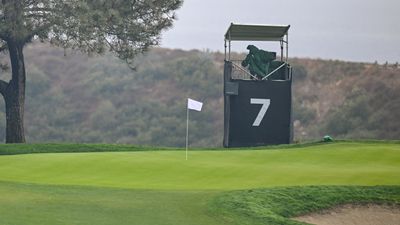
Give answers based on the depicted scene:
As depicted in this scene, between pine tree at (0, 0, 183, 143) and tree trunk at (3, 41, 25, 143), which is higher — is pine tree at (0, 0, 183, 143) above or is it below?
above

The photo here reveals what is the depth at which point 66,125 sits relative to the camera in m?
71.4

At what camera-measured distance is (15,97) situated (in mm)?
31062

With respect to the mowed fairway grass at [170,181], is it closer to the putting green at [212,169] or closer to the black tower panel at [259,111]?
the putting green at [212,169]

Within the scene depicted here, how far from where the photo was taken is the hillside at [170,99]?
213ft

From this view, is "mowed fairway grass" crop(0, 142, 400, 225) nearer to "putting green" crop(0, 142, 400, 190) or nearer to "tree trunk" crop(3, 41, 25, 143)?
"putting green" crop(0, 142, 400, 190)

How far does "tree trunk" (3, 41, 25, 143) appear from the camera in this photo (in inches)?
1220

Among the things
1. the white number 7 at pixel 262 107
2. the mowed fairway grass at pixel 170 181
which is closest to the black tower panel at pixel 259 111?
the white number 7 at pixel 262 107

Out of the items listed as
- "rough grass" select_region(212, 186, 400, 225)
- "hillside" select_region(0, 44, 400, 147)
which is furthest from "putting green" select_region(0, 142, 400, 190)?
"hillside" select_region(0, 44, 400, 147)

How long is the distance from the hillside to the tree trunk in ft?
103

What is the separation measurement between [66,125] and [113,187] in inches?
2239

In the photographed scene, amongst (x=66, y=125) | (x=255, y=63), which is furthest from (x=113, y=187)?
(x=66, y=125)

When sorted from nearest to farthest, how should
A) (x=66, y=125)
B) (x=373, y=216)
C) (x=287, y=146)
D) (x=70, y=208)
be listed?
(x=70, y=208) → (x=373, y=216) → (x=287, y=146) → (x=66, y=125)

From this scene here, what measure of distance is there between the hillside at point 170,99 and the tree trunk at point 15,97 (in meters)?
31.3

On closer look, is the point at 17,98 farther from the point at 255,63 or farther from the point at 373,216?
the point at 373,216
